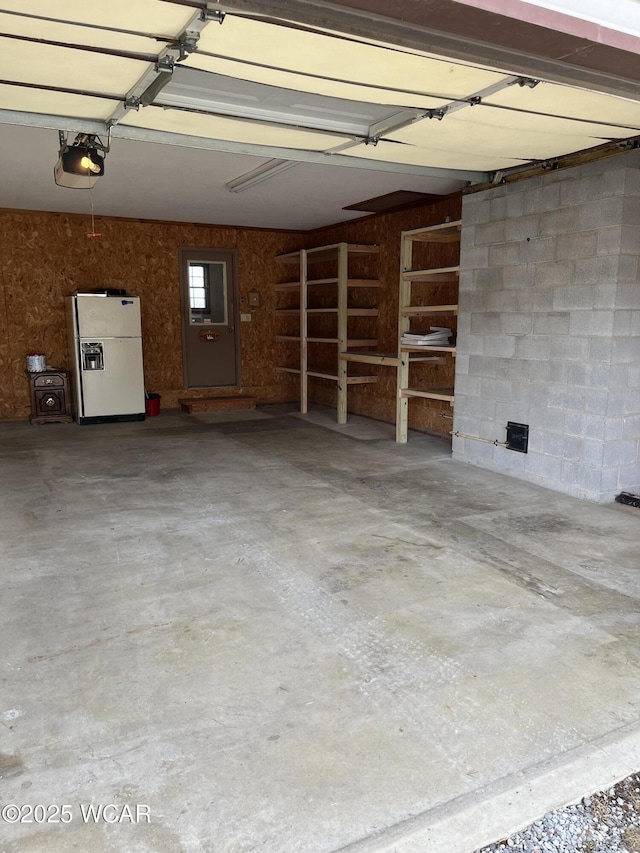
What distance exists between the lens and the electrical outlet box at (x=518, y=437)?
4.74 m

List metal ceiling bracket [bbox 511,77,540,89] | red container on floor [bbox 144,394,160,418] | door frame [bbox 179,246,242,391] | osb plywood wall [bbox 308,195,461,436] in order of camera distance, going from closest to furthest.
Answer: metal ceiling bracket [bbox 511,77,540,89] → osb plywood wall [bbox 308,195,461,436] → red container on floor [bbox 144,394,160,418] → door frame [bbox 179,246,242,391]

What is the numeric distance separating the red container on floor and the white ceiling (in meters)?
3.32

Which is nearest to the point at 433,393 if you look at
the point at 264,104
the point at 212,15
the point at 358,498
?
the point at 358,498

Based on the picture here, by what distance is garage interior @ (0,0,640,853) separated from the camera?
1744 mm

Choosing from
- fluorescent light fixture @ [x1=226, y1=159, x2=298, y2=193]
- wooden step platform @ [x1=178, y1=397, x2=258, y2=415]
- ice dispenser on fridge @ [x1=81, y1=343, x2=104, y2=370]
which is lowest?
wooden step platform @ [x1=178, y1=397, x2=258, y2=415]

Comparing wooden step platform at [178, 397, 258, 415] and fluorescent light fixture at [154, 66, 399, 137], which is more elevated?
fluorescent light fixture at [154, 66, 399, 137]

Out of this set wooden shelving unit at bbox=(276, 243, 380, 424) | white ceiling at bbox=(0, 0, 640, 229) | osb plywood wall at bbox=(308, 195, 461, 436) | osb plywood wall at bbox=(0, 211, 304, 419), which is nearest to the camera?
white ceiling at bbox=(0, 0, 640, 229)

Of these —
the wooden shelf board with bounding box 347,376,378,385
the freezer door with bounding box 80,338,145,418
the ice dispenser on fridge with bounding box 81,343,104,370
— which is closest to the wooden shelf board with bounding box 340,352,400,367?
the wooden shelf board with bounding box 347,376,378,385

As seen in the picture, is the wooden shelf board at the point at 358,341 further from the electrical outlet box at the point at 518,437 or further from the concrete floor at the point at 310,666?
the concrete floor at the point at 310,666

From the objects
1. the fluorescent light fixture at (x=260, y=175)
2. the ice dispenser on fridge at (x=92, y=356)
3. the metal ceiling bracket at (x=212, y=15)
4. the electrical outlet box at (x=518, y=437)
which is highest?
the fluorescent light fixture at (x=260, y=175)

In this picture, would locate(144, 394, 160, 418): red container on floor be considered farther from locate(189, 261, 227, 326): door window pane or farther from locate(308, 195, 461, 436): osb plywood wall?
locate(308, 195, 461, 436): osb plywood wall

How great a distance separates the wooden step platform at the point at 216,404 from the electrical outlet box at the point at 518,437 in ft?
14.6

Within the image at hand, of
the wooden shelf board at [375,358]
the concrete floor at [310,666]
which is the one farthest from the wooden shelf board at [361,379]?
the concrete floor at [310,666]

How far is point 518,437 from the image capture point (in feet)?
15.8
